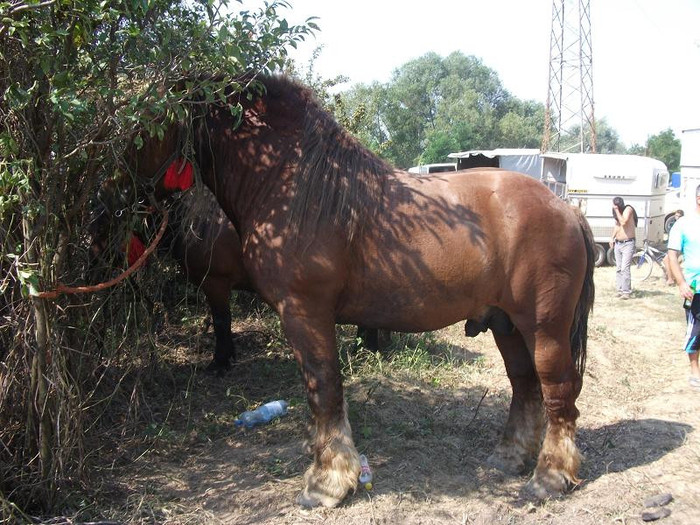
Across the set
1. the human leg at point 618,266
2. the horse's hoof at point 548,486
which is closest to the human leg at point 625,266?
the human leg at point 618,266

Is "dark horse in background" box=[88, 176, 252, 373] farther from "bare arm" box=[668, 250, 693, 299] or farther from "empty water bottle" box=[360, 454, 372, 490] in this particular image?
"bare arm" box=[668, 250, 693, 299]

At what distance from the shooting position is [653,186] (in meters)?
14.7

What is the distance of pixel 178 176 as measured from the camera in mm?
3303

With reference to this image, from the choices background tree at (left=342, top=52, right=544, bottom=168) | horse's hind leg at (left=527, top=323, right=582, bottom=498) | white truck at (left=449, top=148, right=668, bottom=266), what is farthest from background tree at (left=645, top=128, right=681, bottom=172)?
horse's hind leg at (left=527, top=323, right=582, bottom=498)

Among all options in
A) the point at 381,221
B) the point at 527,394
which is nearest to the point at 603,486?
the point at 527,394

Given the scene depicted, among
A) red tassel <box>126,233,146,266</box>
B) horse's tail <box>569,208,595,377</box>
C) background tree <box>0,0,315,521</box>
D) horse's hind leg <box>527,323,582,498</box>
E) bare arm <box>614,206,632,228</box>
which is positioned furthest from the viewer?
bare arm <box>614,206,632,228</box>

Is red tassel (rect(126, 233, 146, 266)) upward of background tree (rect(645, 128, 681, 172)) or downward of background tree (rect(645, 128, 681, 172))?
downward

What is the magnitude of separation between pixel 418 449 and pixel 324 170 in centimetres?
200

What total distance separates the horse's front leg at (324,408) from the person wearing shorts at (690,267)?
3710 millimetres

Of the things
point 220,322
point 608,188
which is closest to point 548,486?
point 220,322

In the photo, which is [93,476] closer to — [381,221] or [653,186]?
[381,221]

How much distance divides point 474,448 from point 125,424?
233 cm

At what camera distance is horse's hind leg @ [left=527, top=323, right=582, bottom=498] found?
3244 millimetres

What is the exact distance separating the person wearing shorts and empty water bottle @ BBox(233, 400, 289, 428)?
12.3 feet
